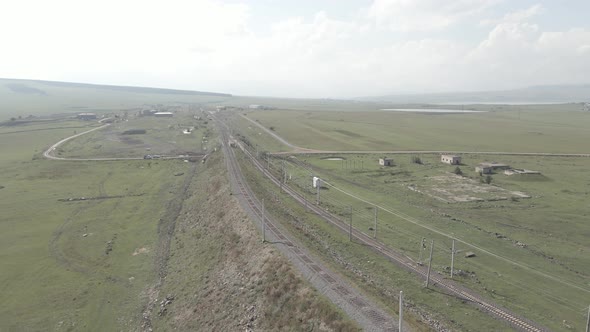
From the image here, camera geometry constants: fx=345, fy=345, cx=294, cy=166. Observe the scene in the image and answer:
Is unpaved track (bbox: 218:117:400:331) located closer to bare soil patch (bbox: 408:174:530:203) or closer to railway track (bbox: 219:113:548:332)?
railway track (bbox: 219:113:548:332)

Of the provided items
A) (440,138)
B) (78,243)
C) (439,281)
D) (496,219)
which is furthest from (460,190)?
(440,138)

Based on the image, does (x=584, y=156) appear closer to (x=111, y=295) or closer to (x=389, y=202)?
(x=389, y=202)

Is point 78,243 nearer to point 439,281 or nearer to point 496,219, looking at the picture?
point 439,281

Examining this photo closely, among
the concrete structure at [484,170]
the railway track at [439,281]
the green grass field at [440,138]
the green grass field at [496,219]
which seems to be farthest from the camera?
the green grass field at [440,138]

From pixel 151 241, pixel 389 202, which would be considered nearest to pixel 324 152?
pixel 389 202

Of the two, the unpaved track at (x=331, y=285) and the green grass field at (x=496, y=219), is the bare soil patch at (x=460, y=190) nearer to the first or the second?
the green grass field at (x=496, y=219)

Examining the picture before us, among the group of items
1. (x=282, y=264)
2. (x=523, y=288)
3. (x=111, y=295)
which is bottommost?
(x=111, y=295)

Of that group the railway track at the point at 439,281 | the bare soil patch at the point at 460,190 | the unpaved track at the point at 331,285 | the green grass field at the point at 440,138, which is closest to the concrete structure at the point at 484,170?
the bare soil patch at the point at 460,190

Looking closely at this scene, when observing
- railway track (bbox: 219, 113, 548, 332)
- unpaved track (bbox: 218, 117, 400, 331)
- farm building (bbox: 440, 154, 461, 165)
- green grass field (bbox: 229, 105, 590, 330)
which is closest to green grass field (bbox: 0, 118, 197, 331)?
unpaved track (bbox: 218, 117, 400, 331)
